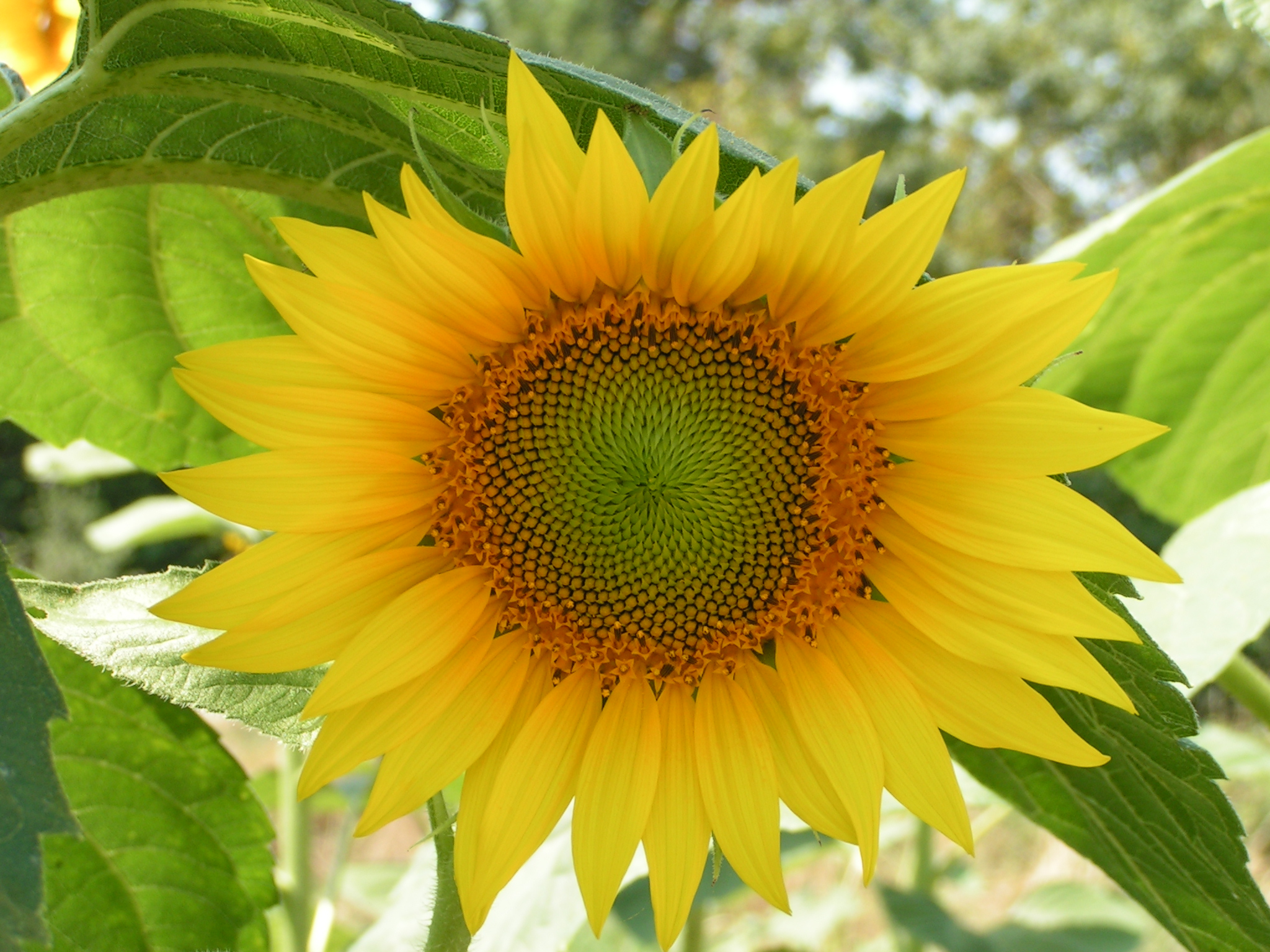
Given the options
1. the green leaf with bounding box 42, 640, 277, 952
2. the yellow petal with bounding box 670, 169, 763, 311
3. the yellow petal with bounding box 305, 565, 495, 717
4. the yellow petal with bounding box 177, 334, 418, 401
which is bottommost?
the green leaf with bounding box 42, 640, 277, 952

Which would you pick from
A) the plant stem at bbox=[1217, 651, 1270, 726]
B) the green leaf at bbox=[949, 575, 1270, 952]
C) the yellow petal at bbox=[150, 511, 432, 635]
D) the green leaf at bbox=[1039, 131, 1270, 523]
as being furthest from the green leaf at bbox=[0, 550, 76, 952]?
the green leaf at bbox=[1039, 131, 1270, 523]

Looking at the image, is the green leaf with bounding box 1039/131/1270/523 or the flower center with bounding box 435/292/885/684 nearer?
the flower center with bounding box 435/292/885/684

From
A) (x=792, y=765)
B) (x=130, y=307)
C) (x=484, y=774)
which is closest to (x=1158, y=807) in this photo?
(x=792, y=765)

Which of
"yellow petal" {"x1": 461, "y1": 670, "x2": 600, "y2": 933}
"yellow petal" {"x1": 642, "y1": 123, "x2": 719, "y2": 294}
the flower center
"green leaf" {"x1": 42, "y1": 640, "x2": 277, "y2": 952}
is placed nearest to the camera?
"yellow petal" {"x1": 642, "y1": 123, "x2": 719, "y2": 294}

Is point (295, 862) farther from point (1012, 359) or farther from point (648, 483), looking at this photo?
point (1012, 359)

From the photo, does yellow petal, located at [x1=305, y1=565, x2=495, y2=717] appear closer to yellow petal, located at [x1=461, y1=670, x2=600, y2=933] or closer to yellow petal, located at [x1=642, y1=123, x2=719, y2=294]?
yellow petal, located at [x1=461, y1=670, x2=600, y2=933]
